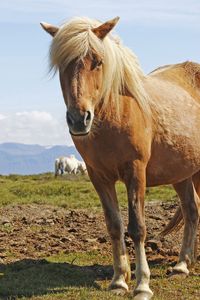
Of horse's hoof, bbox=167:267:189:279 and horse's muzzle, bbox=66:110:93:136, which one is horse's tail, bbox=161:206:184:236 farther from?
horse's muzzle, bbox=66:110:93:136

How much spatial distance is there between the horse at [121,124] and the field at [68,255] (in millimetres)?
513

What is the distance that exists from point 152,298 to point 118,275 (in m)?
0.79

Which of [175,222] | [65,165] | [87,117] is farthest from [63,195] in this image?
[65,165]

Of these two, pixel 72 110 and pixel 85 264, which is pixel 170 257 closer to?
pixel 85 264

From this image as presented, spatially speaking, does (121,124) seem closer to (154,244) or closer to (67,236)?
(154,244)

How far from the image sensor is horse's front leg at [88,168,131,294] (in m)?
8.27

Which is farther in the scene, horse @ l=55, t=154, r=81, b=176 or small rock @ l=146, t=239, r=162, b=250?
horse @ l=55, t=154, r=81, b=176

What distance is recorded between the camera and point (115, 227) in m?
8.43

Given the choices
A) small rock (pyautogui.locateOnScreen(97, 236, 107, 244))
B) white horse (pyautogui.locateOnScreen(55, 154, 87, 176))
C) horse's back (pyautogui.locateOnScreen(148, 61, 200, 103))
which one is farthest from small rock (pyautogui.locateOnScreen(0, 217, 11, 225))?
white horse (pyautogui.locateOnScreen(55, 154, 87, 176))

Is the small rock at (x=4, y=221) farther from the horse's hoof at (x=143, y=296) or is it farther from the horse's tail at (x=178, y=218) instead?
the horse's hoof at (x=143, y=296)

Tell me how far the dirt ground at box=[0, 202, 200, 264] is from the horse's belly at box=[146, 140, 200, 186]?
6.21 feet

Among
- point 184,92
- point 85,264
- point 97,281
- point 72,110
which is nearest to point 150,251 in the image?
point 85,264

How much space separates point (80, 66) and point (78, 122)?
773mm

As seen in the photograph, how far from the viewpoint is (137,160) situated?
25.5 feet
